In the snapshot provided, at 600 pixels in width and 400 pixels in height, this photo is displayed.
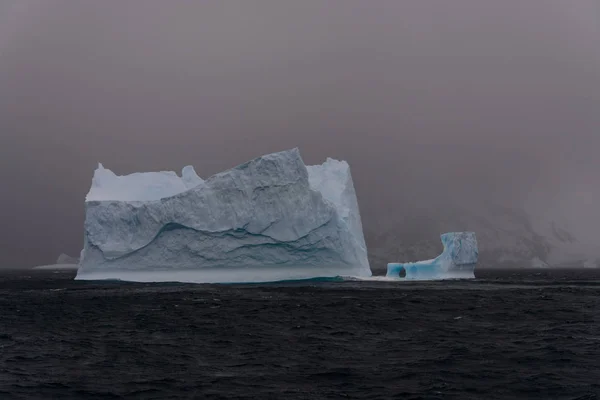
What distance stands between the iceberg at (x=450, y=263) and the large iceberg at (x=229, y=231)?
874cm

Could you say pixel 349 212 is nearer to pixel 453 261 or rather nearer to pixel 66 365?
pixel 453 261

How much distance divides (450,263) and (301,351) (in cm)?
3364

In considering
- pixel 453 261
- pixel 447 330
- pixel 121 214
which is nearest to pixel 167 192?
pixel 121 214

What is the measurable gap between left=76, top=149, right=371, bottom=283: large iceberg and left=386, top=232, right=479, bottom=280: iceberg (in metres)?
8.74

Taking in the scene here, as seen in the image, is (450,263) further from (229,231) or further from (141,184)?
(141,184)

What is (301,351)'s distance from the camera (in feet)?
47.9

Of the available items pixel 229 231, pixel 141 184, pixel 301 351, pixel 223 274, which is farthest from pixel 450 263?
pixel 301 351

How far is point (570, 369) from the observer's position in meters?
12.4

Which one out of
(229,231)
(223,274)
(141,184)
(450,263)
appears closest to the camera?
(229,231)

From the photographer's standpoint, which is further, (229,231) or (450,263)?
(450,263)

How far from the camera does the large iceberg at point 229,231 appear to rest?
3797cm

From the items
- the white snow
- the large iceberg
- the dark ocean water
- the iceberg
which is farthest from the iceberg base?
the dark ocean water

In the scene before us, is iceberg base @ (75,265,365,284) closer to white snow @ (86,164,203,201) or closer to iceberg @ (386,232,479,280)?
white snow @ (86,164,203,201)

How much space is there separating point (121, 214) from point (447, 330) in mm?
25427
